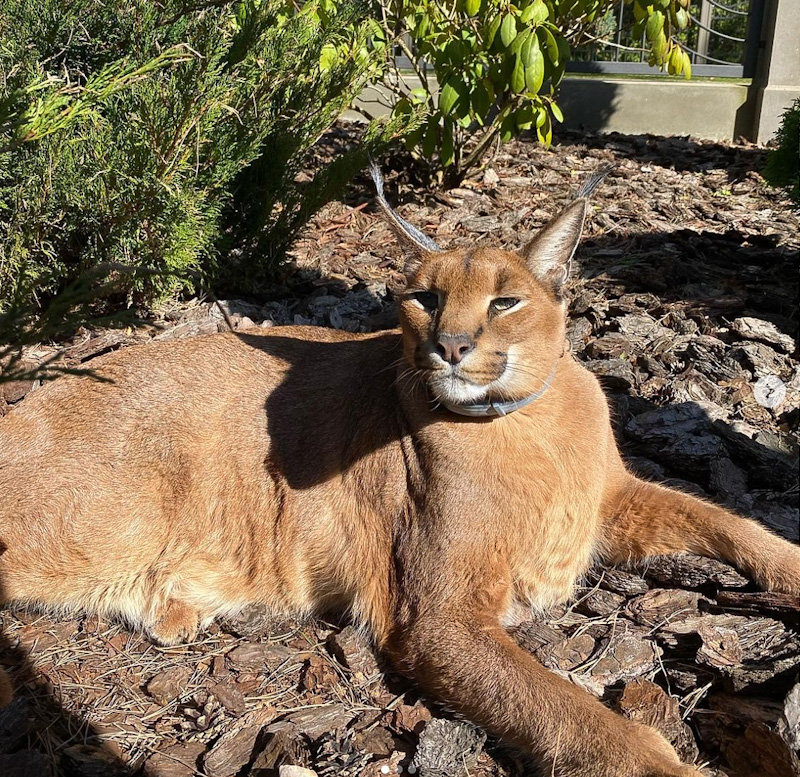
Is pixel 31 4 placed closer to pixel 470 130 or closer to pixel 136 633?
pixel 136 633

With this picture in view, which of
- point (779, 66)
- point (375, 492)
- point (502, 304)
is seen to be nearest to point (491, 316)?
point (502, 304)

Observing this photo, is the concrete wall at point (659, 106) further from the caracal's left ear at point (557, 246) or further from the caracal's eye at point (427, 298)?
the caracal's eye at point (427, 298)

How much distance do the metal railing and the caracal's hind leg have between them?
514cm

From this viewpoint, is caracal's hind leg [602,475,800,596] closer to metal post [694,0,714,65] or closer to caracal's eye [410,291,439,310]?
caracal's eye [410,291,439,310]

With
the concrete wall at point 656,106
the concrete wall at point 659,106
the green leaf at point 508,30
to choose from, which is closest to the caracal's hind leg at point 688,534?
the green leaf at point 508,30

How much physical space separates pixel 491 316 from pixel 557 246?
0.44m

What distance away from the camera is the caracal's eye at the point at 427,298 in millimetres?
3375

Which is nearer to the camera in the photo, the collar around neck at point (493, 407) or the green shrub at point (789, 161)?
the collar around neck at point (493, 407)

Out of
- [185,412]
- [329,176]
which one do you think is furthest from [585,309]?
[185,412]

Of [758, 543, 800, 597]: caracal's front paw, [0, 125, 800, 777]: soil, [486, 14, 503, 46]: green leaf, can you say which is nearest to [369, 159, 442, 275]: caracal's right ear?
[0, 125, 800, 777]: soil

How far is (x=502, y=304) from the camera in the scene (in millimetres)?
3291

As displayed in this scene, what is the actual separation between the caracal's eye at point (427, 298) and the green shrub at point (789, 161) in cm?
410

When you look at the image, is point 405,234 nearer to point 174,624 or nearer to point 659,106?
point 174,624

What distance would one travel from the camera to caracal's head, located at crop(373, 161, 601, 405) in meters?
3.14
